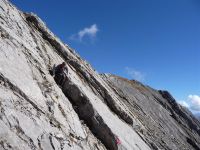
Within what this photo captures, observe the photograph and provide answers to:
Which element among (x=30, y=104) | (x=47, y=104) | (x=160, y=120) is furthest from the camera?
(x=160, y=120)

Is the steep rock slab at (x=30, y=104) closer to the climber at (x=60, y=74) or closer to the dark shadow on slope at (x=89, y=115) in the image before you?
the dark shadow on slope at (x=89, y=115)

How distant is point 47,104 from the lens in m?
25.3

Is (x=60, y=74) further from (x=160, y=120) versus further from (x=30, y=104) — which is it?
(x=160, y=120)

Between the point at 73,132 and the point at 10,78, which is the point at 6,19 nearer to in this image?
the point at 10,78

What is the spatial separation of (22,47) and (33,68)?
2.82 m

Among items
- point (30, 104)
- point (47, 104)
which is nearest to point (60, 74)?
point (47, 104)

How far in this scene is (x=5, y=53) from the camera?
26172mm

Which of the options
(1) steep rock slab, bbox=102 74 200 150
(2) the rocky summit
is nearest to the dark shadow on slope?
(2) the rocky summit

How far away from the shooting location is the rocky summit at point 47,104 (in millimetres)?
21062

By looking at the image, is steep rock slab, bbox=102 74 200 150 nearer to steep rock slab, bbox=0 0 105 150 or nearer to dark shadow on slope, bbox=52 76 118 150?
dark shadow on slope, bbox=52 76 118 150

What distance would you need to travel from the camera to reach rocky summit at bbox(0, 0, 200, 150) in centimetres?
2106

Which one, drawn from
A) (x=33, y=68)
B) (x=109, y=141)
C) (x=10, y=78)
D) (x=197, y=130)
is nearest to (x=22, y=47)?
(x=33, y=68)

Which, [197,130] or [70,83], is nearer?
[70,83]

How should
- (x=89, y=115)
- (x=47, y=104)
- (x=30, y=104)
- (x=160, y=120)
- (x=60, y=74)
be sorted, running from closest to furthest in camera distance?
1. (x=30, y=104)
2. (x=47, y=104)
3. (x=89, y=115)
4. (x=60, y=74)
5. (x=160, y=120)
